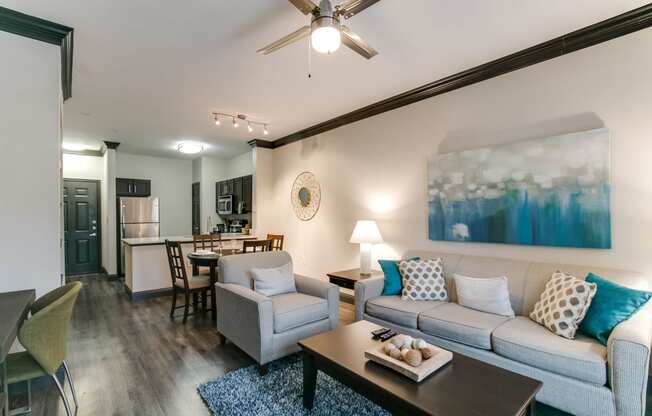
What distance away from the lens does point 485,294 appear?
9.10 ft

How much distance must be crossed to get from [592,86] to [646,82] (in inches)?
12.3

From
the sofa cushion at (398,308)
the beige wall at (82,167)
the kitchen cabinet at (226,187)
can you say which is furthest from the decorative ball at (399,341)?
the beige wall at (82,167)

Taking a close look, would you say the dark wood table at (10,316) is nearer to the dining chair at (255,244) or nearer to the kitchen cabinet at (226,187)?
the dining chair at (255,244)

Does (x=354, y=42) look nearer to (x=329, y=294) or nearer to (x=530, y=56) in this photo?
(x=530, y=56)

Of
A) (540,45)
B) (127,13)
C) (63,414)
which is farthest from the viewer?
(540,45)

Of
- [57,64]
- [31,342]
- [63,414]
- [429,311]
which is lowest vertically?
[63,414]

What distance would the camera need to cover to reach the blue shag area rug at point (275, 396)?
2.12 metres

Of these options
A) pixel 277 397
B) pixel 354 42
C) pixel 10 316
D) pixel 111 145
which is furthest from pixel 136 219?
pixel 354 42

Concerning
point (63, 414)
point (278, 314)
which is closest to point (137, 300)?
point (63, 414)

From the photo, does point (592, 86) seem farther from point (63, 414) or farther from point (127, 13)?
point (63, 414)

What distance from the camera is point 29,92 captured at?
2439 millimetres

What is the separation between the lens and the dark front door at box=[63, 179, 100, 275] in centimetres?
679

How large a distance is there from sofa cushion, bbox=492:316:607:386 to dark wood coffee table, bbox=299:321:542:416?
0.49 m

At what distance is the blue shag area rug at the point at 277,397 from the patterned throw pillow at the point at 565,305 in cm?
54
